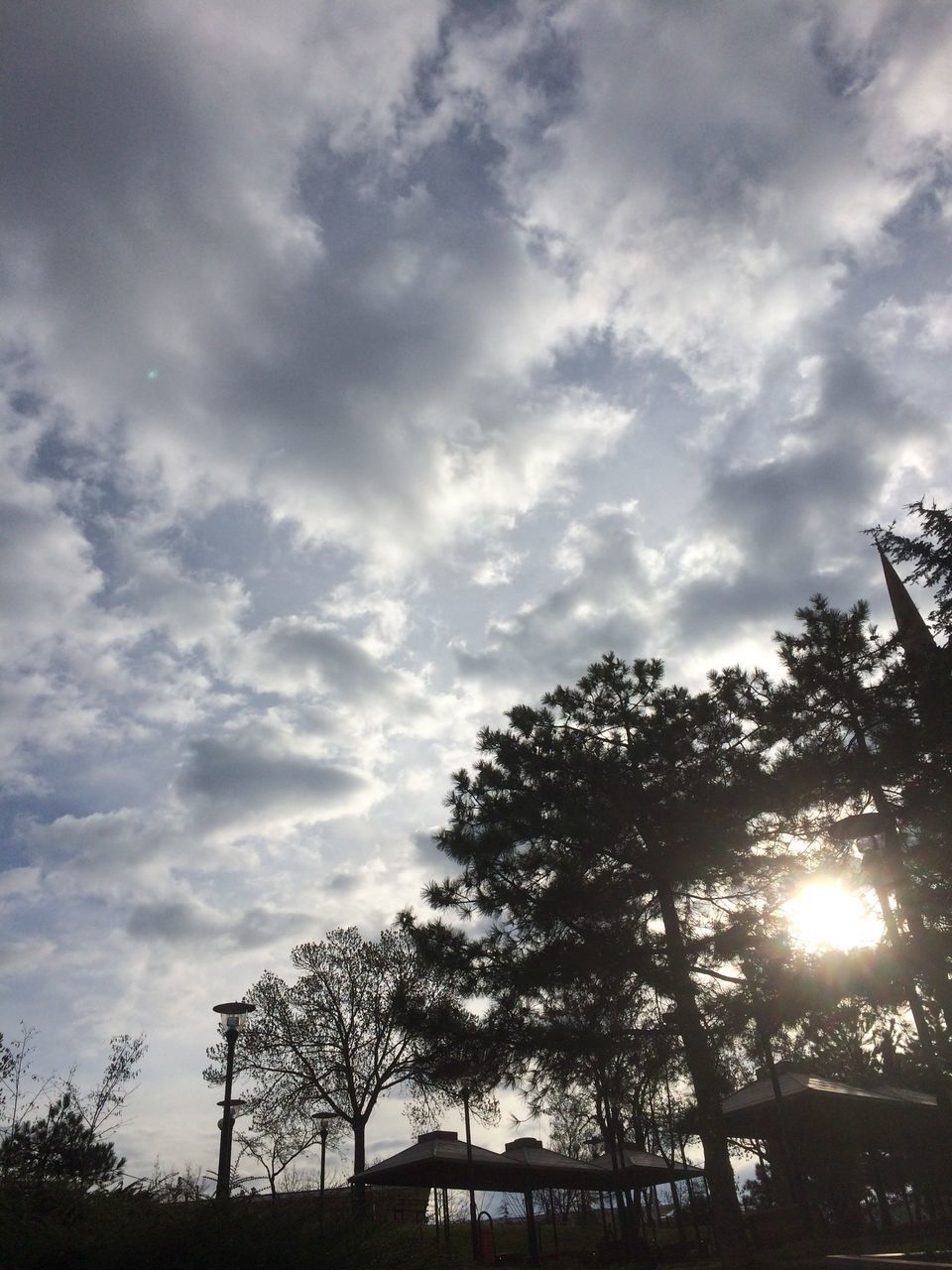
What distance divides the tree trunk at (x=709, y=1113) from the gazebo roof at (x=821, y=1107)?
1446 millimetres

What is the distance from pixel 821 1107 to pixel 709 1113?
21.0 ft

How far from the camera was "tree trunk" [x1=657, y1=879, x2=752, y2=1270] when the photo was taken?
38.2 feet

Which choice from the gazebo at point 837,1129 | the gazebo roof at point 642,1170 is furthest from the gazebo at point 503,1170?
the gazebo at point 837,1129

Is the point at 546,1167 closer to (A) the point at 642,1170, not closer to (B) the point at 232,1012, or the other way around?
(A) the point at 642,1170

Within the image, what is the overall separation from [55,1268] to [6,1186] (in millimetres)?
1214

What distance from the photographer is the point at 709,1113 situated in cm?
1166

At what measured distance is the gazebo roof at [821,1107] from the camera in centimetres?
1466

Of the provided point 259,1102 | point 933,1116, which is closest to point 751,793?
point 933,1116

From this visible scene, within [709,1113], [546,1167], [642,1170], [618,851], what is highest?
[618,851]

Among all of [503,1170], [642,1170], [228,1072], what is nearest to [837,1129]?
[642,1170]

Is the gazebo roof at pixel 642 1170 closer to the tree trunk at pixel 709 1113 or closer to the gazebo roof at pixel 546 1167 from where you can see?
the gazebo roof at pixel 546 1167

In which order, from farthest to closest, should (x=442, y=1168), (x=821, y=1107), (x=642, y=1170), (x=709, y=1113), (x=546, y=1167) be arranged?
(x=642, y=1170) < (x=546, y=1167) < (x=442, y=1168) < (x=821, y=1107) < (x=709, y=1113)

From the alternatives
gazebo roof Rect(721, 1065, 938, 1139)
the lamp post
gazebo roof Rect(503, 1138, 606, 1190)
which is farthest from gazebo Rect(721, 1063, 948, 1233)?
the lamp post

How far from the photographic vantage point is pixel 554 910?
1309cm
